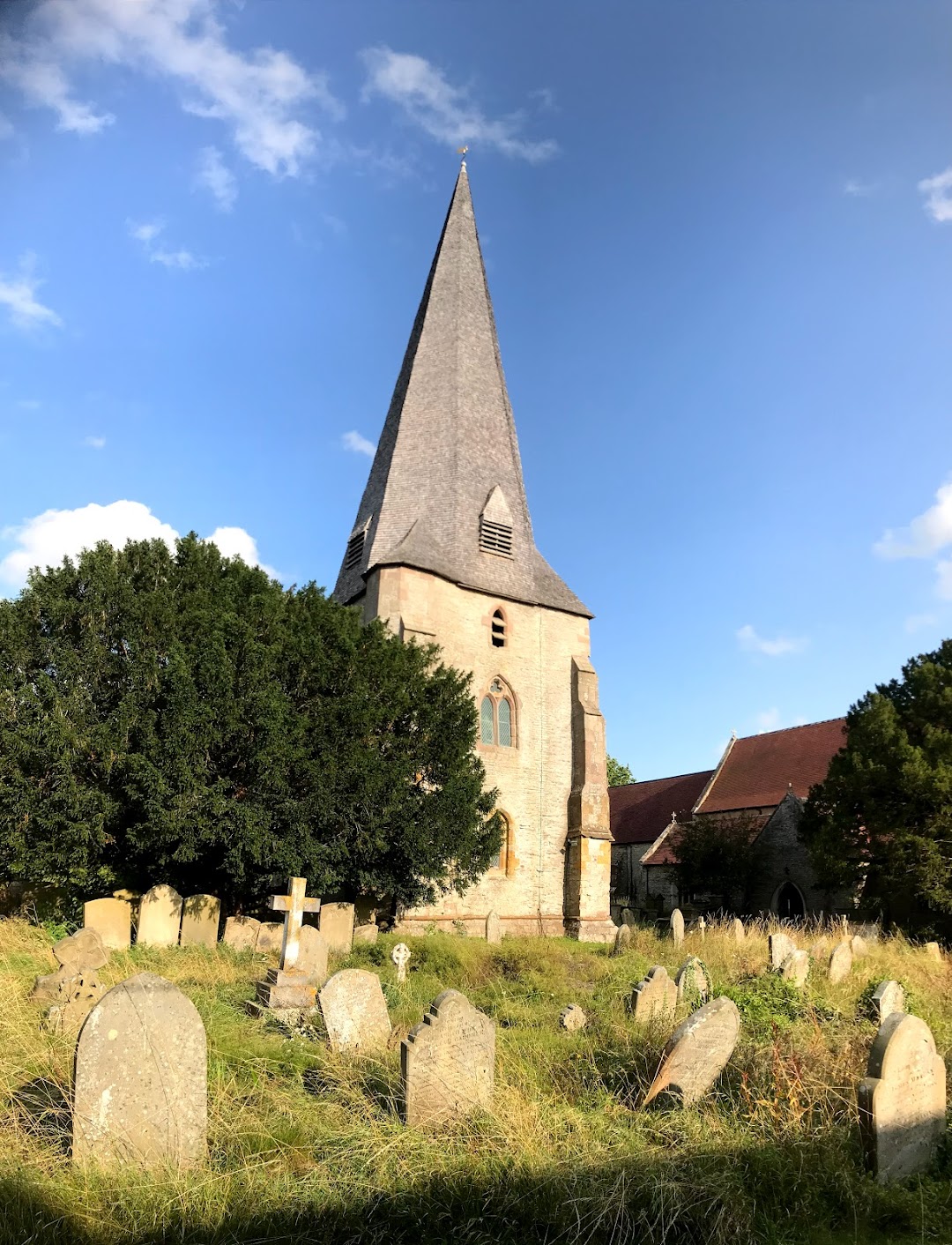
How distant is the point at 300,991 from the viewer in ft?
28.8

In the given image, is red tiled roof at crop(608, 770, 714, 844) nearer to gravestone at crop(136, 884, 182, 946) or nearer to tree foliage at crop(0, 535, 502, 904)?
tree foliage at crop(0, 535, 502, 904)

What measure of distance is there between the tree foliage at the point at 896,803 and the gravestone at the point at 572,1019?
12.1 metres

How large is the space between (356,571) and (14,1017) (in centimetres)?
1875

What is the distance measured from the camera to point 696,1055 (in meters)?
5.34

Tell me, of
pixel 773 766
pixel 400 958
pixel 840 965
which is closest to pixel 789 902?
pixel 773 766

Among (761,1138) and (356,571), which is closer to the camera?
(761,1138)

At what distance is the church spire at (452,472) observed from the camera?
24.0 metres

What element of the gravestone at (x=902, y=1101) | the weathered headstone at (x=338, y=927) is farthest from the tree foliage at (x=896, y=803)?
the gravestone at (x=902, y=1101)

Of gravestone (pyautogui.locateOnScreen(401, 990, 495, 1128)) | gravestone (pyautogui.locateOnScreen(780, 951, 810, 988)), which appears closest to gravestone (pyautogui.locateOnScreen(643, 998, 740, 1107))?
gravestone (pyautogui.locateOnScreen(401, 990, 495, 1128))

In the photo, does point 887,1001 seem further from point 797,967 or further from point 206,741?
point 206,741

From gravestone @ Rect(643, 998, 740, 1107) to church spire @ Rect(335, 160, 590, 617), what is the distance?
1735cm

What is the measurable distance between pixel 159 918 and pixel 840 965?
10.4m

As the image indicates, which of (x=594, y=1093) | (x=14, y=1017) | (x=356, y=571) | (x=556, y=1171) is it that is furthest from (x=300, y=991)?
(x=356, y=571)

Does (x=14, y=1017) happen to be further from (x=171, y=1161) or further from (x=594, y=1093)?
(x=594, y=1093)
